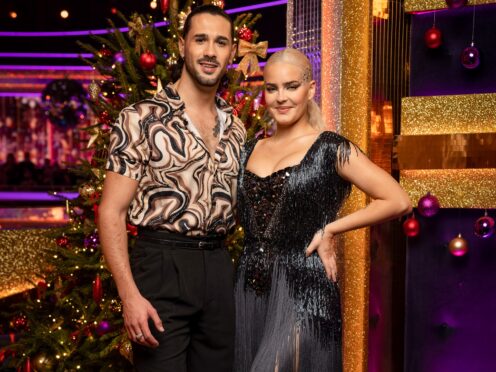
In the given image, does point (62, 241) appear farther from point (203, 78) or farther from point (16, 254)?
point (16, 254)

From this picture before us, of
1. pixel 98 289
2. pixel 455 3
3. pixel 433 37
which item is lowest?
pixel 98 289

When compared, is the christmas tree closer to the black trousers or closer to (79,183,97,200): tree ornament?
(79,183,97,200): tree ornament

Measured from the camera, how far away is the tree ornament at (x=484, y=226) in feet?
11.5

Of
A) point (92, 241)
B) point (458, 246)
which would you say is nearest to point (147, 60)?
point (92, 241)

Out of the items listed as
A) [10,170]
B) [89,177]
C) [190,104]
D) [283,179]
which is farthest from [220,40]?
[10,170]

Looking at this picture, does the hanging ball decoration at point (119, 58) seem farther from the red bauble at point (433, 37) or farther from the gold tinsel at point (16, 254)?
the gold tinsel at point (16, 254)

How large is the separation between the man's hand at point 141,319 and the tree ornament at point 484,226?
74.8 inches

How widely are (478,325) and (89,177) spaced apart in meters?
2.36

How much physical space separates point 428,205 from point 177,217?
5.52 ft

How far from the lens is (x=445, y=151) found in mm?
3734

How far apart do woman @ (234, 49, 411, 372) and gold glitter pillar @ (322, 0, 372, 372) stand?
114 centimetres

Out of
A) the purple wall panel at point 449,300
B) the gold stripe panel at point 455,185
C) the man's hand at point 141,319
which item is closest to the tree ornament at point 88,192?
the man's hand at point 141,319

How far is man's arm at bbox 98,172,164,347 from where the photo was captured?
2391 mm

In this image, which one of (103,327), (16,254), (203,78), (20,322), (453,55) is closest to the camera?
(203,78)
